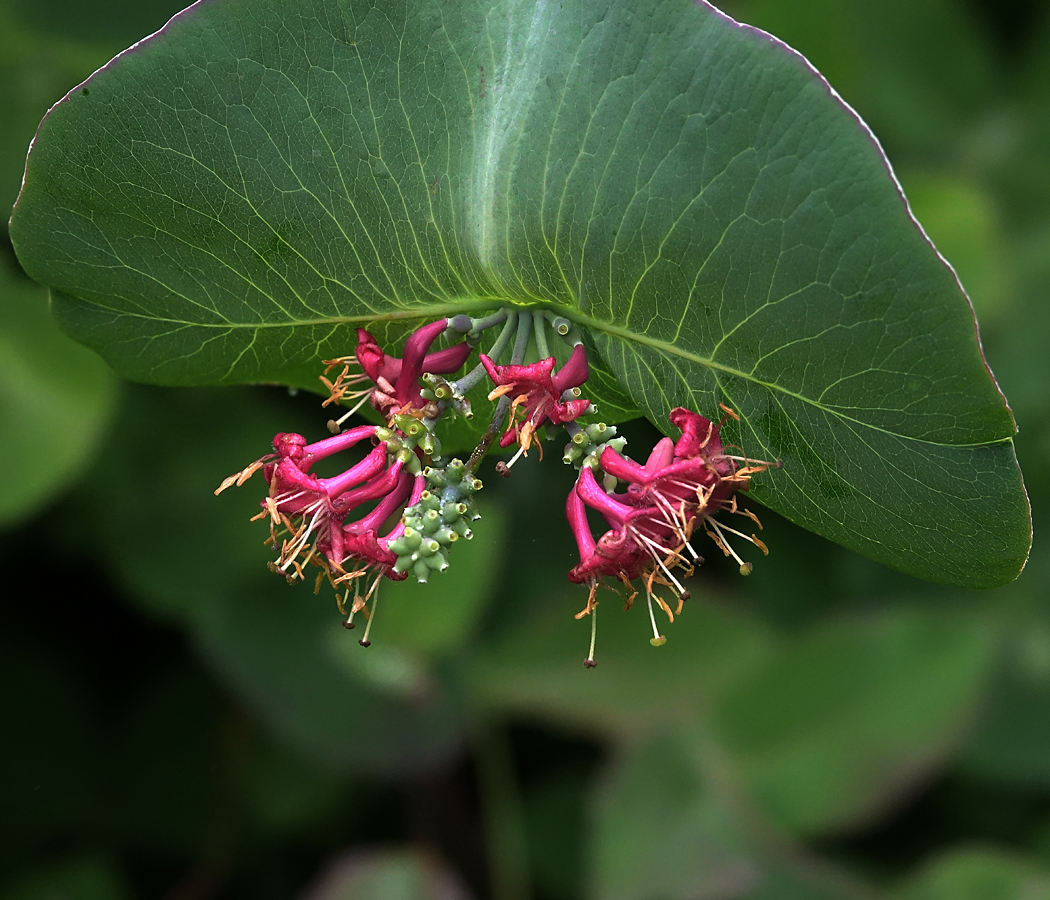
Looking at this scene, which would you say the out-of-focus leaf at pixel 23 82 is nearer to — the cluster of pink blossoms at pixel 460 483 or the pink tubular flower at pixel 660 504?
the cluster of pink blossoms at pixel 460 483

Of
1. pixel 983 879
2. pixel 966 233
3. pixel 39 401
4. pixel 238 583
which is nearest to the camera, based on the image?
pixel 983 879

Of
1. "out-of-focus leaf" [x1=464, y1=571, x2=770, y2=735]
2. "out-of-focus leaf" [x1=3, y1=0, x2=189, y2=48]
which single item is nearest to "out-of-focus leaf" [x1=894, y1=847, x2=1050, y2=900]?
"out-of-focus leaf" [x1=464, y1=571, x2=770, y2=735]

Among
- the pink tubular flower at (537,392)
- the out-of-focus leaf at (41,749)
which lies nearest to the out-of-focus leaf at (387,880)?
the out-of-focus leaf at (41,749)

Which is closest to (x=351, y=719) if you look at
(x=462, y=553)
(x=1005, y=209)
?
(x=462, y=553)

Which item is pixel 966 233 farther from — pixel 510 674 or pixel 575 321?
pixel 575 321

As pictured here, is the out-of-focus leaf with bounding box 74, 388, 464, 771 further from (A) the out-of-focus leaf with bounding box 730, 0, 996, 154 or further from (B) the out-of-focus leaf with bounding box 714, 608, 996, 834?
(A) the out-of-focus leaf with bounding box 730, 0, 996, 154

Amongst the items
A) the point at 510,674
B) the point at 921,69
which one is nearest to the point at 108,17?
the point at 510,674
